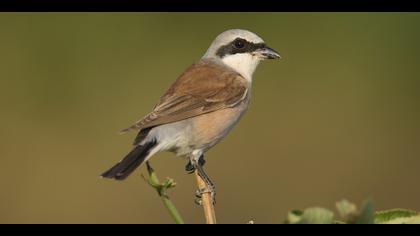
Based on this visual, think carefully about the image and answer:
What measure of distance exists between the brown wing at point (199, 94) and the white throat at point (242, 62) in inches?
2.4

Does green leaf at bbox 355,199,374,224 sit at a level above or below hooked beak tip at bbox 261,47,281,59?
above

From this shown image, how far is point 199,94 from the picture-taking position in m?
3.32

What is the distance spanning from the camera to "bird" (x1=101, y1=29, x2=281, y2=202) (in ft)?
9.55

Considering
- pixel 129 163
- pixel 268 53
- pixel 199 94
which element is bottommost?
pixel 129 163

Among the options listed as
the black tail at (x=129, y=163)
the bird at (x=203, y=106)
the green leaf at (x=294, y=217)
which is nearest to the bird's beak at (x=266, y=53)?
the bird at (x=203, y=106)

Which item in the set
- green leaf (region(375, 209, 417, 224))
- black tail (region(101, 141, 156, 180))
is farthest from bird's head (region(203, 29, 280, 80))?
green leaf (region(375, 209, 417, 224))

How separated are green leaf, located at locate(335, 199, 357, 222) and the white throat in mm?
3074

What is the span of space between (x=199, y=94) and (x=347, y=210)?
2.67 metres

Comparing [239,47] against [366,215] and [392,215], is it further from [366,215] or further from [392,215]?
[366,215]

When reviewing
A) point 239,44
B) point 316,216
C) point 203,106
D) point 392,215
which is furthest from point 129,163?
point 316,216

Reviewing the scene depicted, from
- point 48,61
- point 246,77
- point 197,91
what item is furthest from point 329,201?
point 48,61

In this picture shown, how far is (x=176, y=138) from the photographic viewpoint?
302 cm

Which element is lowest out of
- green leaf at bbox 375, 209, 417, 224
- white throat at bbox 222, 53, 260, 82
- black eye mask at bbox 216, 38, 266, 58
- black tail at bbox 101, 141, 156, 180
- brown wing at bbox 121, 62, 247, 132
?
black tail at bbox 101, 141, 156, 180

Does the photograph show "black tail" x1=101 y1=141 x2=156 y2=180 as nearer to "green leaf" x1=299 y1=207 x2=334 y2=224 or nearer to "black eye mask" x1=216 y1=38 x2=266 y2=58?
"black eye mask" x1=216 y1=38 x2=266 y2=58
